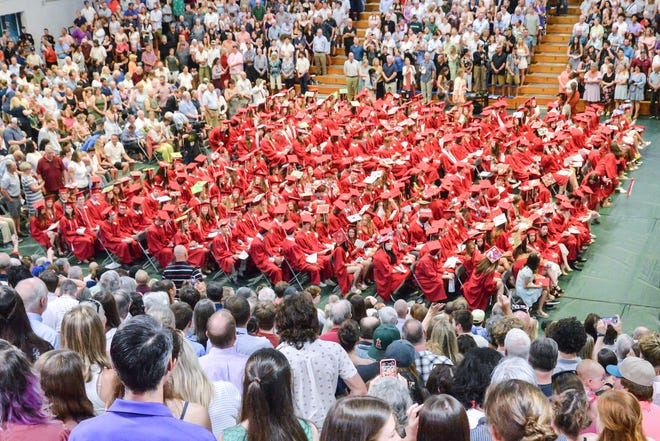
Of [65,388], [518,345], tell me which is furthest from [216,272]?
[65,388]

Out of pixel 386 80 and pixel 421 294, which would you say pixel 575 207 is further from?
pixel 386 80

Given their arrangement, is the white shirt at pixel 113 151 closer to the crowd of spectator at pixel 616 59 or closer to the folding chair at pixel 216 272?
the folding chair at pixel 216 272

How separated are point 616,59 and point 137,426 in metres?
20.5

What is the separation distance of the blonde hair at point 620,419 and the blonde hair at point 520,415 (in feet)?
1.39

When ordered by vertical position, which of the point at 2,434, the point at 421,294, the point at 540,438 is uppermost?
the point at 2,434

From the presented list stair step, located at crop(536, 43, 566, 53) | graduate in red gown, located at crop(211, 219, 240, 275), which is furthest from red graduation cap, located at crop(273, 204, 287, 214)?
stair step, located at crop(536, 43, 566, 53)

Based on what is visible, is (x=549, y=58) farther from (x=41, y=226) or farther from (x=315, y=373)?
(x=315, y=373)

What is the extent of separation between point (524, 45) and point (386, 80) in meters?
3.89

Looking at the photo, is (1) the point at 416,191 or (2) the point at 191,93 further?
(2) the point at 191,93

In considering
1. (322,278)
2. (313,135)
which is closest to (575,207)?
(322,278)

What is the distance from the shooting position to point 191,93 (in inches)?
854

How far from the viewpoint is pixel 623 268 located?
12.9 metres

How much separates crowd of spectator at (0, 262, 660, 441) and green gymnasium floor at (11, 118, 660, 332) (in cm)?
387

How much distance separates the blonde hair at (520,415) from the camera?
357cm
